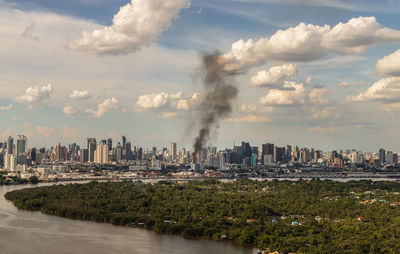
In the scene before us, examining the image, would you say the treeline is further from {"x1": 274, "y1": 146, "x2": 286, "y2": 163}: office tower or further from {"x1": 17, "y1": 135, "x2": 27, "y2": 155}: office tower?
{"x1": 274, "y1": 146, "x2": 286, "y2": 163}: office tower

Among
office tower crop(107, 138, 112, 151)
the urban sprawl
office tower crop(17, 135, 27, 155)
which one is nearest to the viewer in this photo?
the urban sprawl

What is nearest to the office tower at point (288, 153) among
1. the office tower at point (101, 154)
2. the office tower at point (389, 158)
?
the office tower at point (389, 158)

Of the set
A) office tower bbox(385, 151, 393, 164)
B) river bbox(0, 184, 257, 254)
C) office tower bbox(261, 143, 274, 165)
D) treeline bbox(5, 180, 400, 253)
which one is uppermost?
office tower bbox(261, 143, 274, 165)

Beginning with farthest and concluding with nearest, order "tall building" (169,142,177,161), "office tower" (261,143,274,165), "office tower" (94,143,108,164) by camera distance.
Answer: "tall building" (169,142,177,161) → "office tower" (261,143,274,165) → "office tower" (94,143,108,164)

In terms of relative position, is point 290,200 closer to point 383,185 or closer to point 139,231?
point 139,231

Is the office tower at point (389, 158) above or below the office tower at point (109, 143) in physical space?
below

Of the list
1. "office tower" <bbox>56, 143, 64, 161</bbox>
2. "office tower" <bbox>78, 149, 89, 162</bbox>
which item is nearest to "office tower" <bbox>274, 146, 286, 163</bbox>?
"office tower" <bbox>78, 149, 89, 162</bbox>

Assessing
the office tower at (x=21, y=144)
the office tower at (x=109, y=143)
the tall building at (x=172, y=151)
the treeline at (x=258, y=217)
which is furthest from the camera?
the tall building at (x=172, y=151)

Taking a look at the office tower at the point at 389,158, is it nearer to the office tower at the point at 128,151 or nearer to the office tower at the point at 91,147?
the office tower at the point at 128,151

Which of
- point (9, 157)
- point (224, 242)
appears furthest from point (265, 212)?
point (9, 157)

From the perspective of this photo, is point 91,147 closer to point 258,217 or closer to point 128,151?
point 128,151
